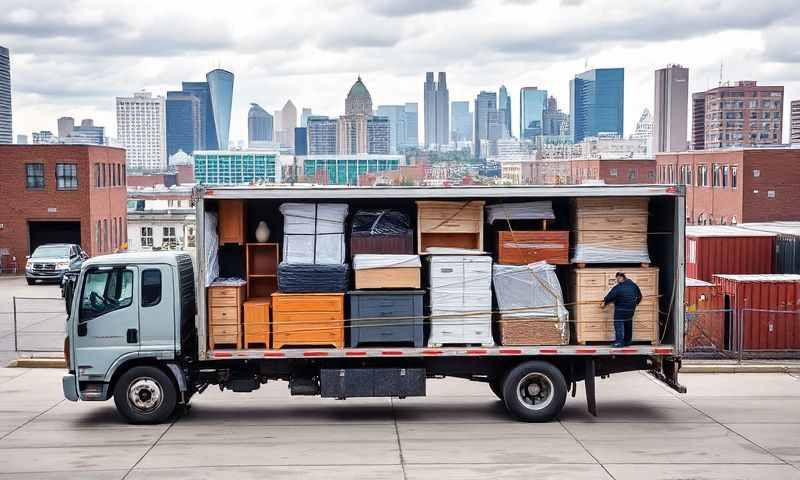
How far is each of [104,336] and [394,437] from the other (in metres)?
4.74

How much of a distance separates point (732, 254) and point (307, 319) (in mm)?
15374

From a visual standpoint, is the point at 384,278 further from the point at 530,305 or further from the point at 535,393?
the point at 535,393

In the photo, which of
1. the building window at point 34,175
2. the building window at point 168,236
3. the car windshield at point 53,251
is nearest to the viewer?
the car windshield at point 53,251

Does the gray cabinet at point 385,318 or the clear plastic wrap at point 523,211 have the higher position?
the clear plastic wrap at point 523,211

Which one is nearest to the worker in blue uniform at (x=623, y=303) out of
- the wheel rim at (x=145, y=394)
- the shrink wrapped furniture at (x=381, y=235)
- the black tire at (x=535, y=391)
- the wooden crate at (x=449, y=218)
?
the black tire at (x=535, y=391)

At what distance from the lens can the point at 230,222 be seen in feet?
52.6

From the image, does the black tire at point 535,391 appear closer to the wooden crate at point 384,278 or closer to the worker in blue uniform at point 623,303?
the worker in blue uniform at point 623,303

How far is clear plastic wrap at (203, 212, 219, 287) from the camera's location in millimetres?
15398

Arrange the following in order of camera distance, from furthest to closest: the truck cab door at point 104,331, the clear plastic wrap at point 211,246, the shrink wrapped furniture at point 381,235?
the shrink wrapped furniture at point 381,235, the truck cab door at point 104,331, the clear plastic wrap at point 211,246

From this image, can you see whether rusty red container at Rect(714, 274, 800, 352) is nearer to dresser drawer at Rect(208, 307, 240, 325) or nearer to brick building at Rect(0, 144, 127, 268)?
dresser drawer at Rect(208, 307, 240, 325)

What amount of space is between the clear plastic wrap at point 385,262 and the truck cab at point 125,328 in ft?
9.25

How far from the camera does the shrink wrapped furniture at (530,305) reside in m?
15.8

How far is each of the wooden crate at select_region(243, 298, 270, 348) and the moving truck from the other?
0.52 feet

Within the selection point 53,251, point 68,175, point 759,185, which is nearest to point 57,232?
point 68,175
